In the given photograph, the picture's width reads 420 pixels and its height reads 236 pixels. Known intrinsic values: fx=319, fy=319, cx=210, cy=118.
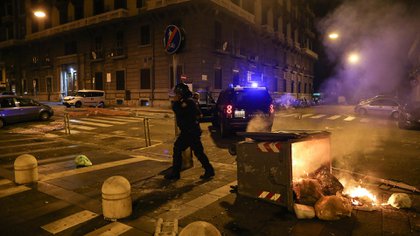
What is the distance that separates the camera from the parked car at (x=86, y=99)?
2700 cm

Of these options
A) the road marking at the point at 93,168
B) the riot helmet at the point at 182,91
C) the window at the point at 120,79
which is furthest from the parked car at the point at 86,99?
the riot helmet at the point at 182,91

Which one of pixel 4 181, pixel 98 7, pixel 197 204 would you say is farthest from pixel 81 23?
pixel 197 204

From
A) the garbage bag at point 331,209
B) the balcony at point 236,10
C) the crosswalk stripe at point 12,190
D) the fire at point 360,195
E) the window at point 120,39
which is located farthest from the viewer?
the window at point 120,39

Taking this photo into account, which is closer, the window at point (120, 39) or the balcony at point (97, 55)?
the window at point (120, 39)

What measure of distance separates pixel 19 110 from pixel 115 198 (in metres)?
13.9

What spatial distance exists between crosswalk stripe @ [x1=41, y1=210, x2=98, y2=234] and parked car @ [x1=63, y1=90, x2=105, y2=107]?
24724 millimetres

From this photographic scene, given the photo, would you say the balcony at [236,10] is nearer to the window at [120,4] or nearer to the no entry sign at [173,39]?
the window at [120,4]

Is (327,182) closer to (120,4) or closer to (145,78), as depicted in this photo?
(145,78)

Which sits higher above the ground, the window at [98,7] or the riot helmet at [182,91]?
the window at [98,7]

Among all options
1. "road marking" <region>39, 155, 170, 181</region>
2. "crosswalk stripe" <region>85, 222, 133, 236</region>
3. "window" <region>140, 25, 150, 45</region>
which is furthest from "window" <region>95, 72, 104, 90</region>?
"crosswalk stripe" <region>85, 222, 133, 236</region>

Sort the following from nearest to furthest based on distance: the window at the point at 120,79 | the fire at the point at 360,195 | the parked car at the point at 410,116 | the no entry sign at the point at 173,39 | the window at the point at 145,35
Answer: the fire at the point at 360,195, the no entry sign at the point at 173,39, the parked car at the point at 410,116, the window at the point at 145,35, the window at the point at 120,79

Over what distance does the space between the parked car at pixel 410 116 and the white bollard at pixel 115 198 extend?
40.8ft

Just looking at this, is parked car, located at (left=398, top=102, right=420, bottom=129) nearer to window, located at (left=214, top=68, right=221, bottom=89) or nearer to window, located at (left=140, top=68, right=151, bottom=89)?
window, located at (left=214, top=68, right=221, bottom=89)

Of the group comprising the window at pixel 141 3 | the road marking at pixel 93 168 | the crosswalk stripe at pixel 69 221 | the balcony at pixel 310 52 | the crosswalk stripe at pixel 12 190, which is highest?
the window at pixel 141 3
